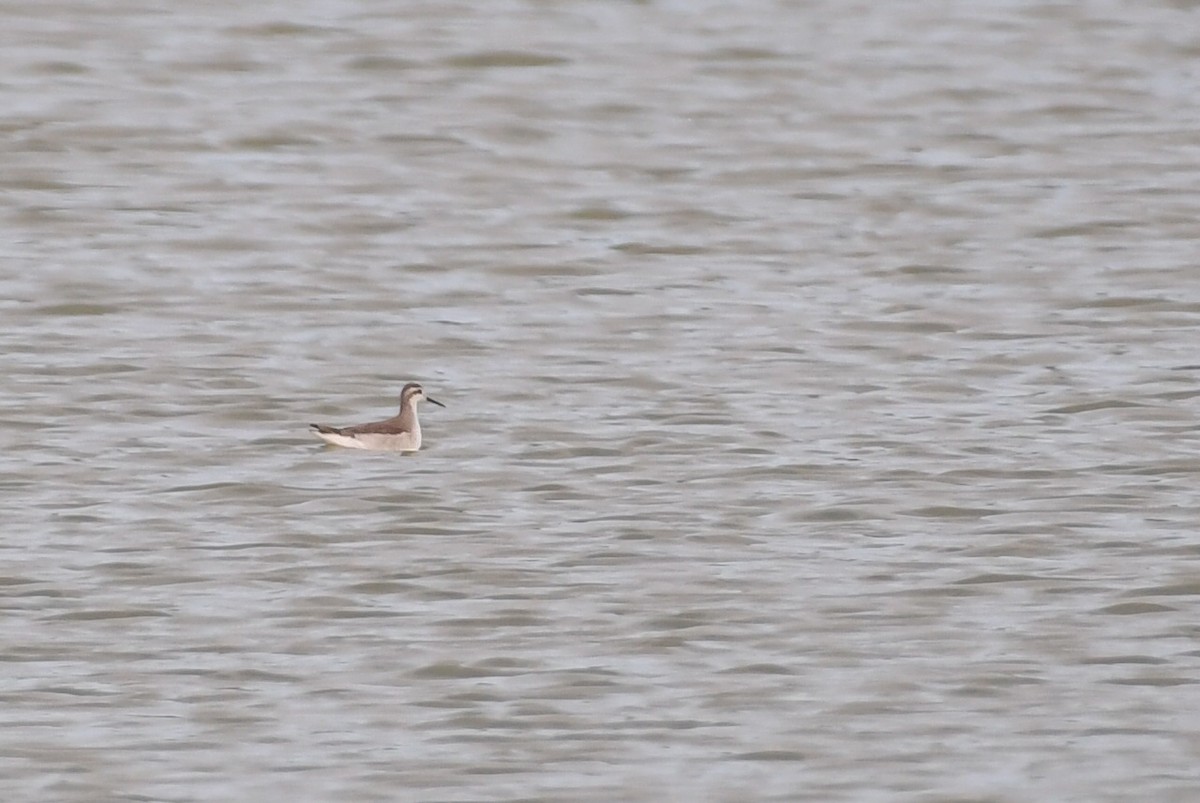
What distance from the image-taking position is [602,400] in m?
13.4

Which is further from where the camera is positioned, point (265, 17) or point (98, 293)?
point (265, 17)

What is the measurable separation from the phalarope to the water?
0.31 feet

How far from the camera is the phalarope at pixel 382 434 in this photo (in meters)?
12.4

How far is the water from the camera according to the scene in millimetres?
8859

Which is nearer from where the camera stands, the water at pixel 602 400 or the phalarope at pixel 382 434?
the water at pixel 602 400

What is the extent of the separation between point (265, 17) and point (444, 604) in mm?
12556

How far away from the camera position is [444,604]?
10.2m

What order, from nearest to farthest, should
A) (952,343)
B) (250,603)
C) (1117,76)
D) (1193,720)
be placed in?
(1193,720)
(250,603)
(952,343)
(1117,76)

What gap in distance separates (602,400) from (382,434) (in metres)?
1.37

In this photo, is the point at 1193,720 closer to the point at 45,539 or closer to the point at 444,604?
the point at 444,604

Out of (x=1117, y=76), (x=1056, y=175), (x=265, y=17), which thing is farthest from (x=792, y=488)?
(x=265, y=17)

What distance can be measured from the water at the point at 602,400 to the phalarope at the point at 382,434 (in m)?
0.09

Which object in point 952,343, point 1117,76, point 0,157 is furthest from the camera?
point 1117,76

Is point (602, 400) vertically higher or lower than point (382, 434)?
lower
